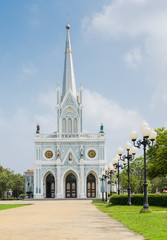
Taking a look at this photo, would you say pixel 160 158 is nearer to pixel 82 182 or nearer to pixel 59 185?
pixel 82 182

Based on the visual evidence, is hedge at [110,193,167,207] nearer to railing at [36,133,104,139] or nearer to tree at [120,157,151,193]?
tree at [120,157,151,193]

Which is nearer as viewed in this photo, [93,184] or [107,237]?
[107,237]

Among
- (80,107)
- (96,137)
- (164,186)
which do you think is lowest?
(164,186)

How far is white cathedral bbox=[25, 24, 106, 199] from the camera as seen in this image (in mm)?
61312

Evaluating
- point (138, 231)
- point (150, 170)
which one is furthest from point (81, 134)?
point (138, 231)

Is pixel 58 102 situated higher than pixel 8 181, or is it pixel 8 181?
pixel 58 102

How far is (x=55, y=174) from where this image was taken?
6200 centimetres

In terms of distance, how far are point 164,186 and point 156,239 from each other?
218 ft

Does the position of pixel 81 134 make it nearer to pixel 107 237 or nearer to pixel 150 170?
pixel 150 170

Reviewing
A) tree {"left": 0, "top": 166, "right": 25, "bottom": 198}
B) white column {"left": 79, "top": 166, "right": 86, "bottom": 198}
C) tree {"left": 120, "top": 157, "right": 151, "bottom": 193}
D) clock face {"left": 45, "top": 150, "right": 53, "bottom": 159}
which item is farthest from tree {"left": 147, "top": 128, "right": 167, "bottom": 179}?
tree {"left": 0, "top": 166, "right": 25, "bottom": 198}

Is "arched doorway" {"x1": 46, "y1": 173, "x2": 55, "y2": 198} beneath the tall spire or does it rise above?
beneath

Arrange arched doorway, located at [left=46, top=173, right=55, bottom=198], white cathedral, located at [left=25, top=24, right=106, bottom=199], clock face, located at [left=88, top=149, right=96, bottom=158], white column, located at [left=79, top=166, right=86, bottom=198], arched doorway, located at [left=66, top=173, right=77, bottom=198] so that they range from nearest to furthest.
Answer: white column, located at [left=79, top=166, right=86, bottom=198] < white cathedral, located at [left=25, top=24, right=106, bottom=199] < arched doorway, located at [left=66, top=173, right=77, bottom=198] < arched doorway, located at [left=46, top=173, right=55, bottom=198] < clock face, located at [left=88, top=149, right=96, bottom=158]

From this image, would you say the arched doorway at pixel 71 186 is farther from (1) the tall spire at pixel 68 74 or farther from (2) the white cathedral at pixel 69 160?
(1) the tall spire at pixel 68 74

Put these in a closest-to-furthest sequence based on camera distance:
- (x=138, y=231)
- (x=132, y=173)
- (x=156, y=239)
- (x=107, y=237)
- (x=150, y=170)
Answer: (x=156, y=239) → (x=107, y=237) → (x=138, y=231) → (x=150, y=170) → (x=132, y=173)
